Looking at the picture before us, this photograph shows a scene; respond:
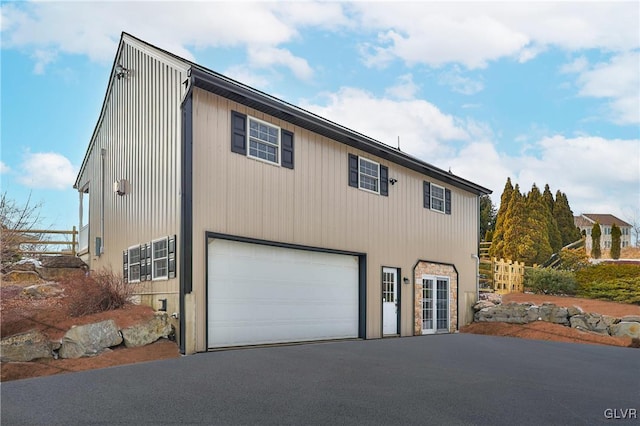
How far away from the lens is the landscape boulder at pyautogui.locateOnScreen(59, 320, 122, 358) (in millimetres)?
8094

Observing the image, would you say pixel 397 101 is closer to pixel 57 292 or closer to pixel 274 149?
pixel 274 149

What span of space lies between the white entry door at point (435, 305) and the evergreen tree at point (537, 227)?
468 inches

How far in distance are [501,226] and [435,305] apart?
46.6 ft

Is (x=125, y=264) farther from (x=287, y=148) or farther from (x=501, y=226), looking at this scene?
(x=501, y=226)

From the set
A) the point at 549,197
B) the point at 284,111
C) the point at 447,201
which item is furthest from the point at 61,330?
the point at 549,197

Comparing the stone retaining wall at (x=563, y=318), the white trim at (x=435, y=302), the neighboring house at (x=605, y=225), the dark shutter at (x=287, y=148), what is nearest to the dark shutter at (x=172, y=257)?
the dark shutter at (x=287, y=148)

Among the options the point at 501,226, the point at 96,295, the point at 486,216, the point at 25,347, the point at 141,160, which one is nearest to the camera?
the point at 25,347

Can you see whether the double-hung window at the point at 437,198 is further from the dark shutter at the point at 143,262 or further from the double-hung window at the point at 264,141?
the dark shutter at the point at 143,262

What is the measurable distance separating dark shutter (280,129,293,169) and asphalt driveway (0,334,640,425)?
4.48 m

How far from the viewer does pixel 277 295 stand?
37.6ft

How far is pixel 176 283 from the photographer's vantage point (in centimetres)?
979

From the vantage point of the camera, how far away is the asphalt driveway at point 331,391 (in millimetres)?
5293

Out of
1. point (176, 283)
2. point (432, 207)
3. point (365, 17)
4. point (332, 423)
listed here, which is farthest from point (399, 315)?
point (332, 423)

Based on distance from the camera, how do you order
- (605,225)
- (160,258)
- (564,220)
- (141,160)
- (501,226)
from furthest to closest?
1. (605,225)
2. (564,220)
3. (501,226)
4. (141,160)
5. (160,258)
